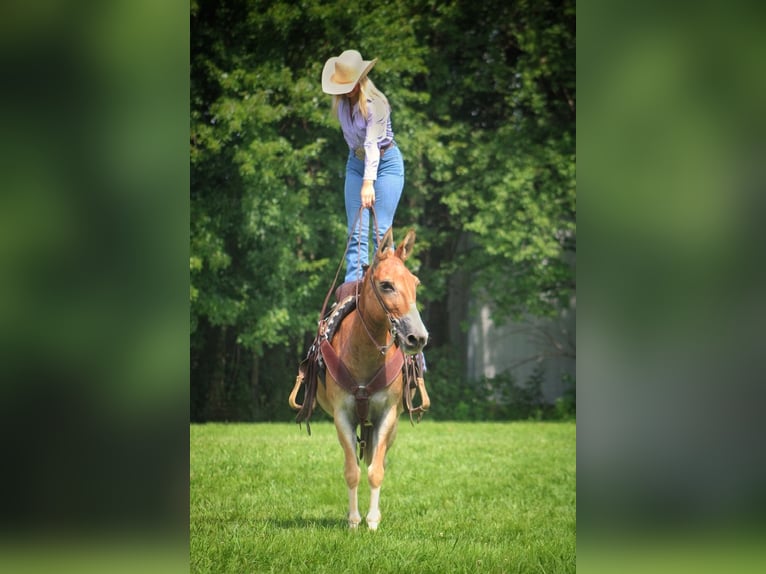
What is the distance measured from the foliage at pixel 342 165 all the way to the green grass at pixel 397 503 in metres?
2.11

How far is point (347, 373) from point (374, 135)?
131 centimetres

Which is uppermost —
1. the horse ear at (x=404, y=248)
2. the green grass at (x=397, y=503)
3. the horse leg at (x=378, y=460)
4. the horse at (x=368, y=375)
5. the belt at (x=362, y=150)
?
Result: the belt at (x=362, y=150)

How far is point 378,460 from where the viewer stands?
4969 mm

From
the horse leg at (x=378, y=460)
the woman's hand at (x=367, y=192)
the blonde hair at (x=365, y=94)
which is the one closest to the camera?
the horse leg at (x=378, y=460)

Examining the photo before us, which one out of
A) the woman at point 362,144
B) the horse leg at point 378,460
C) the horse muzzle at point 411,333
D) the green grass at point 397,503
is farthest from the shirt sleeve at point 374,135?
the green grass at point 397,503

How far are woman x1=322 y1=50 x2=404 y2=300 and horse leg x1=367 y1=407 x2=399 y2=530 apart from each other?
29.6 inches

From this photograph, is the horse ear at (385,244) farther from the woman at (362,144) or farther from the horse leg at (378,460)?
the horse leg at (378,460)

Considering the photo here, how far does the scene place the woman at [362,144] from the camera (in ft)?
17.1

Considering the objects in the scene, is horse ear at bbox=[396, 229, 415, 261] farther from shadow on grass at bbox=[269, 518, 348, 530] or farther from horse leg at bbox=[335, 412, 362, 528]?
shadow on grass at bbox=[269, 518, 348, 530]

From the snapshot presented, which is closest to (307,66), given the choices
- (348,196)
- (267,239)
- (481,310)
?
(267,239)

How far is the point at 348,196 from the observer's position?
5.64m

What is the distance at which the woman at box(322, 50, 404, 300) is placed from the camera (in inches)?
205

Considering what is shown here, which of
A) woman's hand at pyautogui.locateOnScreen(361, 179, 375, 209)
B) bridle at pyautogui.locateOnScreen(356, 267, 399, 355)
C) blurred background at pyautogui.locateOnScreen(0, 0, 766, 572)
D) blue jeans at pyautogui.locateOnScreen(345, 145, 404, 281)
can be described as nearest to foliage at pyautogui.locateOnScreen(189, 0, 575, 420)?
blue jeans at pyautogui.locateOnScreen(345, 145, 404, 281)
